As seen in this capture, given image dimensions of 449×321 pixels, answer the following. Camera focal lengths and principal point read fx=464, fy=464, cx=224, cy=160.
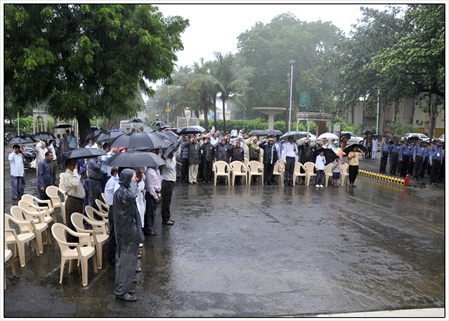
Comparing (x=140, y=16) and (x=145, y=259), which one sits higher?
(x=140, y=16)

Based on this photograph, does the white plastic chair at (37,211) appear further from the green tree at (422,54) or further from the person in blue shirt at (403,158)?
the person in blue shirt at (403,158)

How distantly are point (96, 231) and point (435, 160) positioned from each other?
1531 centimetres

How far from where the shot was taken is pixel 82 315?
18.0 ft

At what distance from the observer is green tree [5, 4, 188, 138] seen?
54.8ft

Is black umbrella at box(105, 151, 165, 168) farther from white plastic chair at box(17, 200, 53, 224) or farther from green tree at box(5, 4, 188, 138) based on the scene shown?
green tree at box(5, 4, 188, 138)

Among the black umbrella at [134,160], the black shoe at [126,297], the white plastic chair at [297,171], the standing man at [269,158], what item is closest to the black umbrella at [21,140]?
Answer: the standing man at [269,158]

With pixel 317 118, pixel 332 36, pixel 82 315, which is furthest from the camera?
pixel 332 36

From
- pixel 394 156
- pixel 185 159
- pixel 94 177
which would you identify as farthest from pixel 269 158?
pixel 94 177

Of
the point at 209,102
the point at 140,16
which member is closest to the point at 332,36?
the point at 209,102

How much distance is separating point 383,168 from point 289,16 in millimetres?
43524

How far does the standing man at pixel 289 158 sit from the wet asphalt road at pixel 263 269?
416cm

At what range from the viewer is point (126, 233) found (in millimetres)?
5996

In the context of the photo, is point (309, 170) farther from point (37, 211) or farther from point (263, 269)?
point (37, 211)

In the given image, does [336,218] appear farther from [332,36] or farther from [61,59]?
[332,36]
